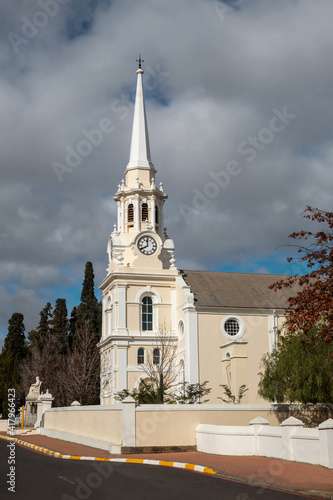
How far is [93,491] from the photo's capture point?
1319cm

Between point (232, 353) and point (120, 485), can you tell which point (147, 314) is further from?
point (120, 485)

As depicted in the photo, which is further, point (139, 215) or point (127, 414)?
point (139, 215)

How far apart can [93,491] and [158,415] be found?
1048cm

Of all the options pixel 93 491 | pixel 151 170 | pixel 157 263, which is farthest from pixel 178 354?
pixel 93 491

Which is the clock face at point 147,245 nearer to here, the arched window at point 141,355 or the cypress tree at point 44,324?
the arched window at point 141,355

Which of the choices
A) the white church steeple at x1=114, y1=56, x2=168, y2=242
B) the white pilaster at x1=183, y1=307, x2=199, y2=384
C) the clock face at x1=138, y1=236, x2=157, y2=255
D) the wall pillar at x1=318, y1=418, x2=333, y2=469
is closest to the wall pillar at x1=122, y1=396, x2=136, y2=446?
the wall pillar at x1=318, y1=418, x2=333, y2=469

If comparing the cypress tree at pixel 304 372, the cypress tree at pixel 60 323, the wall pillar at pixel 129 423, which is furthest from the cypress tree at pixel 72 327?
the wall pillar at pixel 129 423

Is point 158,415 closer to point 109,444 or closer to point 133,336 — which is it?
point 109,444

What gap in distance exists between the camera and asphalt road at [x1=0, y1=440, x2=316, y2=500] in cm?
1265

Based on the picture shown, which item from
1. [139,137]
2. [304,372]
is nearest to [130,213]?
[139,137]

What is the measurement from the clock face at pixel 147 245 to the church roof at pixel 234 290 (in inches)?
128

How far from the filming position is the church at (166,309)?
4600 cm

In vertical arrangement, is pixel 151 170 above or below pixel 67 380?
above

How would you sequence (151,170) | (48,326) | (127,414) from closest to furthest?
1. (127,414)
2. (151,170)
3. (48,326)
